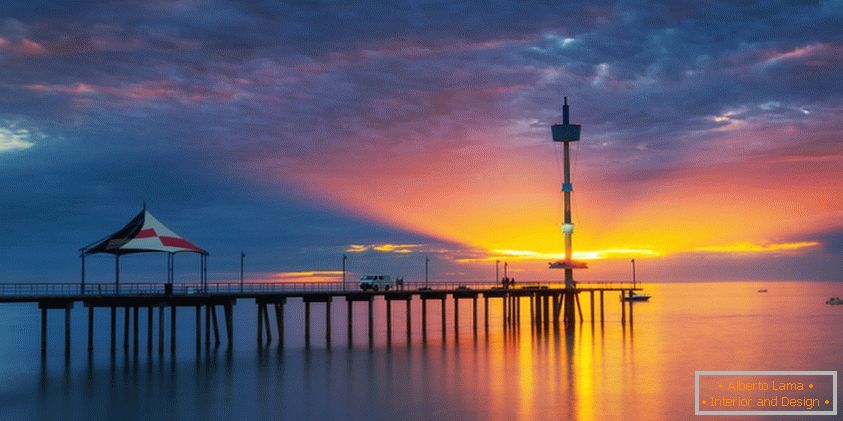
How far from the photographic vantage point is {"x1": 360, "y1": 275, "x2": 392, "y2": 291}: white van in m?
80.9

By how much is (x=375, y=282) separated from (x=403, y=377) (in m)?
30.6

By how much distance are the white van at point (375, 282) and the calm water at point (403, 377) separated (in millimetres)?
5007

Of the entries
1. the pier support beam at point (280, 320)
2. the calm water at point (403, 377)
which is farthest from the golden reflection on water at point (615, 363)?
the pier support beam at point (280, 320)

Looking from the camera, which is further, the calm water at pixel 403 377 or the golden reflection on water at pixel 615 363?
the golden reflection on water at pixel 615 363

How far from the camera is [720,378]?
5369 cm

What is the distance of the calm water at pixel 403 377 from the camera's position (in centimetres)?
4244

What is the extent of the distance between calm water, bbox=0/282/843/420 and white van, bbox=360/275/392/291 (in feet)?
16.4

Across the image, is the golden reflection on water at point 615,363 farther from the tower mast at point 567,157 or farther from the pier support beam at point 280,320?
the pier support beam at point 280,320

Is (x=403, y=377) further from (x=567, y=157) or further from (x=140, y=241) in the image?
(x=567, y=157)

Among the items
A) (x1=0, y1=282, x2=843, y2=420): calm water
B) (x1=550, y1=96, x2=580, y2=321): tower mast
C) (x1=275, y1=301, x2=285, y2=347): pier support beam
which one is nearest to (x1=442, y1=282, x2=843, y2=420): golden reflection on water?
(x1=0, y1=282, x2=843, y2=420): calm water

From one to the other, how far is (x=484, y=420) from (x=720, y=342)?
1893 inches

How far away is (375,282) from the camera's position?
82.9m

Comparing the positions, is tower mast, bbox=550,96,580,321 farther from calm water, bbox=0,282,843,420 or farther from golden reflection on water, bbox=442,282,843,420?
calm water, bbox=0,282,843,420

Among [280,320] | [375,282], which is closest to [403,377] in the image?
[280,320]
